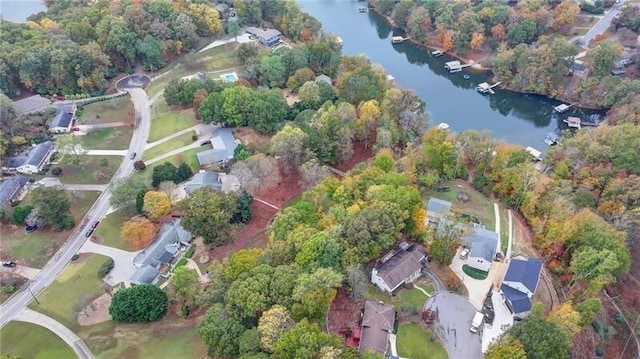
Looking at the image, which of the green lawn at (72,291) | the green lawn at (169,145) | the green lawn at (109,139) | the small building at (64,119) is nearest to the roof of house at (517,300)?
the green lawn at (72,291)

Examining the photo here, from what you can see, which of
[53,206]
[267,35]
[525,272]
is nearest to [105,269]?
[53,206]

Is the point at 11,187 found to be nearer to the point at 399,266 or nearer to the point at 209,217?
the point at 209,217

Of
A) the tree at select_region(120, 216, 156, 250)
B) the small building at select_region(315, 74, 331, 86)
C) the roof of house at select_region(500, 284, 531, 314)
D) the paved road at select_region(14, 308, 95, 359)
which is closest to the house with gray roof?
the tree at select_region(120, 216, 156, 250)

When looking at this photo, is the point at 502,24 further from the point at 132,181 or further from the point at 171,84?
the point at 132,181

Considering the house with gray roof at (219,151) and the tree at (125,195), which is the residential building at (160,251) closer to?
the tree at (125,195)

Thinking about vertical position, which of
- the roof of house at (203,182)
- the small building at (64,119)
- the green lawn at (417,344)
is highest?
the small building at (64,119)

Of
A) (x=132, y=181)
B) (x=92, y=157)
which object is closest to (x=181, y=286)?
(x=132, y=181)

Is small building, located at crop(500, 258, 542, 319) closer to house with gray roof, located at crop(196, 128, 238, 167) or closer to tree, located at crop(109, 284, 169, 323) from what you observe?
tree, located at crop(109, 284, 169, 323)
